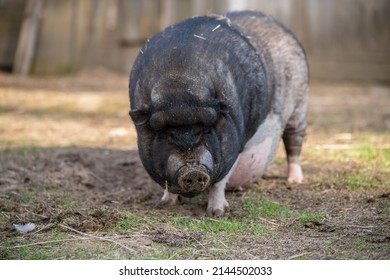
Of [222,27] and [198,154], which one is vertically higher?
[222,27]

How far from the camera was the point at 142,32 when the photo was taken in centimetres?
1231

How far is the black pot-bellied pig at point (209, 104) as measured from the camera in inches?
171

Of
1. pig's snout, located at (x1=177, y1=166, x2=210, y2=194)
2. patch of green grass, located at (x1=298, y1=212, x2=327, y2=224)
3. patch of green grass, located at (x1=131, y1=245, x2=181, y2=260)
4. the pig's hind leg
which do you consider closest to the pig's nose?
pig's snout, located at (x1=177, y1=166, x2=210, y2=194)

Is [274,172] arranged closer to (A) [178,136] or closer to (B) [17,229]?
(A) [178,136]

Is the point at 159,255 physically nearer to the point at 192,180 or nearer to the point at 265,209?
the point at 192,180

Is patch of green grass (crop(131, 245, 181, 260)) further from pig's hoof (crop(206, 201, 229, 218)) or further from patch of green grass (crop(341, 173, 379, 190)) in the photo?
patch of green grass (crop(341, 173, 379, 190))

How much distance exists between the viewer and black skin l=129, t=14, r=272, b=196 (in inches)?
171

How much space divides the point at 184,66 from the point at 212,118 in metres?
0.39

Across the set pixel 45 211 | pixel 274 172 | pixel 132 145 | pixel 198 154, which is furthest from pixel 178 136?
pixel 132 145

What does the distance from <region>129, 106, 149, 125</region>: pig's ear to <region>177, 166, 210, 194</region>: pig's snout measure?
40cm

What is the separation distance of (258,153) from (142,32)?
7169mm

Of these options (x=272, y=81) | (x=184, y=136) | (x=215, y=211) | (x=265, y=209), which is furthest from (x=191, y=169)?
(x=272, y=81)

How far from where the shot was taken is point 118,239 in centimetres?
407
